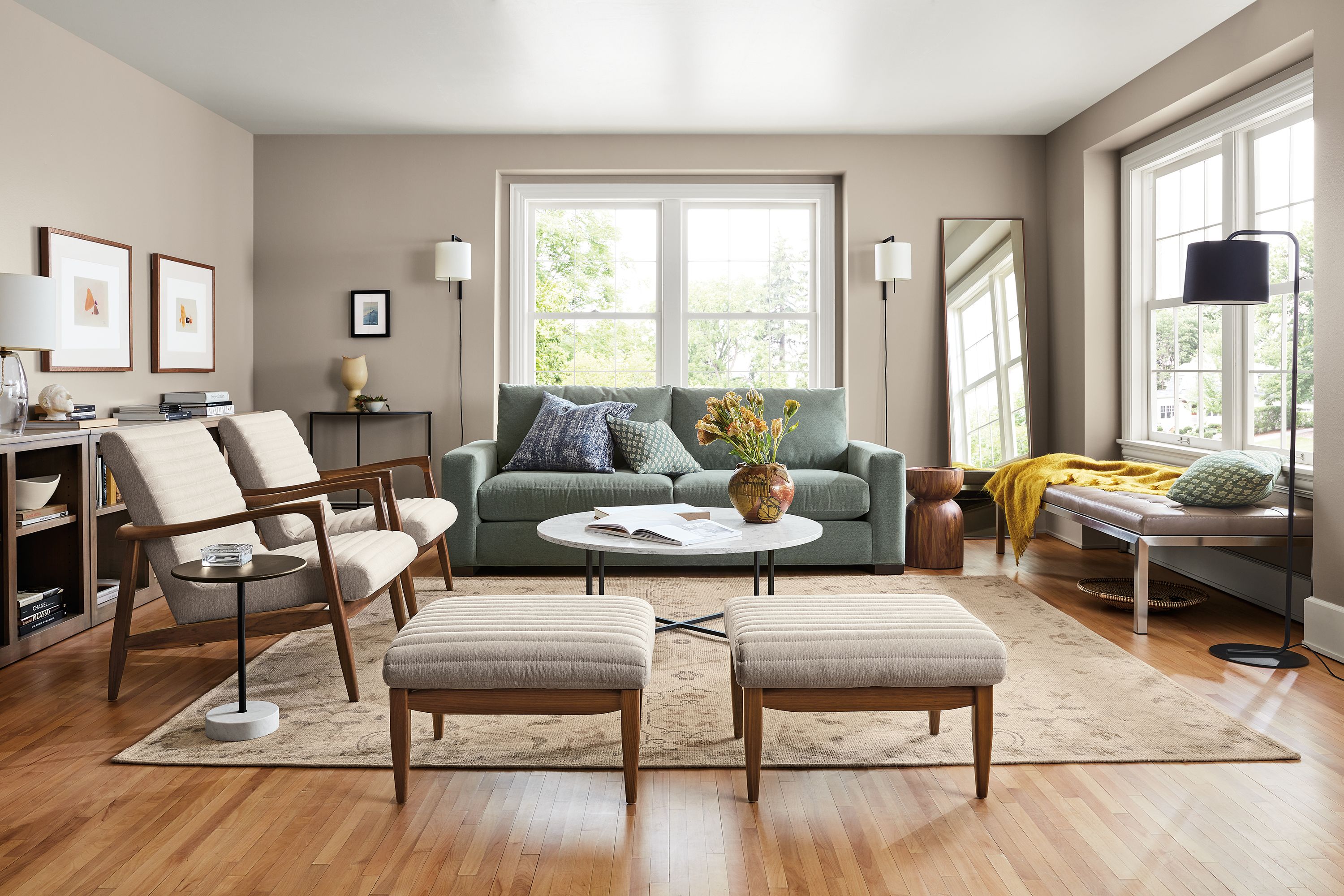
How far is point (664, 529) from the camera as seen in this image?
3113 millimetres

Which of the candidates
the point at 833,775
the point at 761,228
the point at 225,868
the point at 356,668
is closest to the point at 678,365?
the point at 761,228

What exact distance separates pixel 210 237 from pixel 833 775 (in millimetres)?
4969

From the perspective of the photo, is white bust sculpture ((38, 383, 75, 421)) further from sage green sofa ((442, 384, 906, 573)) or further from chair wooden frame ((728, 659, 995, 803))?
chair wooden frame ((728, 659, 995, 803))

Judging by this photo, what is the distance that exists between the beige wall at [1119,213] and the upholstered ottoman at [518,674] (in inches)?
113

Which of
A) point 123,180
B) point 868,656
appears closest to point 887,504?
point 868,656

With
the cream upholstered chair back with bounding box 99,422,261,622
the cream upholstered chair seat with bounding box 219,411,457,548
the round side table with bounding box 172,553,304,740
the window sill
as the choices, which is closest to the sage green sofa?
the cream upholstered chair seat with bounding box 219,411,457,548

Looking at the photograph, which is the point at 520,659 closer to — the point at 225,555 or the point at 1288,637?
the point at 225,555

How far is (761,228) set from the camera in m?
6.38

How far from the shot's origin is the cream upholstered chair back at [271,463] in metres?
3.45

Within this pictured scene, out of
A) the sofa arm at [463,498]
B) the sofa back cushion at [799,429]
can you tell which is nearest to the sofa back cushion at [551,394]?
the sofa back cushion at [799,429]

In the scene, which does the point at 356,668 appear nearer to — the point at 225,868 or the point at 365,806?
the point at 365,806

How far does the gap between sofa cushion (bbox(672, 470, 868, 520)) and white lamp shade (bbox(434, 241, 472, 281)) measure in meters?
2.11

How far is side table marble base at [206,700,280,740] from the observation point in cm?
261

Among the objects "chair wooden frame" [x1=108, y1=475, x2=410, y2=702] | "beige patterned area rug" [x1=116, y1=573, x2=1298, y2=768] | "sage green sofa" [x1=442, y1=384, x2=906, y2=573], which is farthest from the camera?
"sage green sofa" [x1=442, y1=384, x2=906, y2=573]
